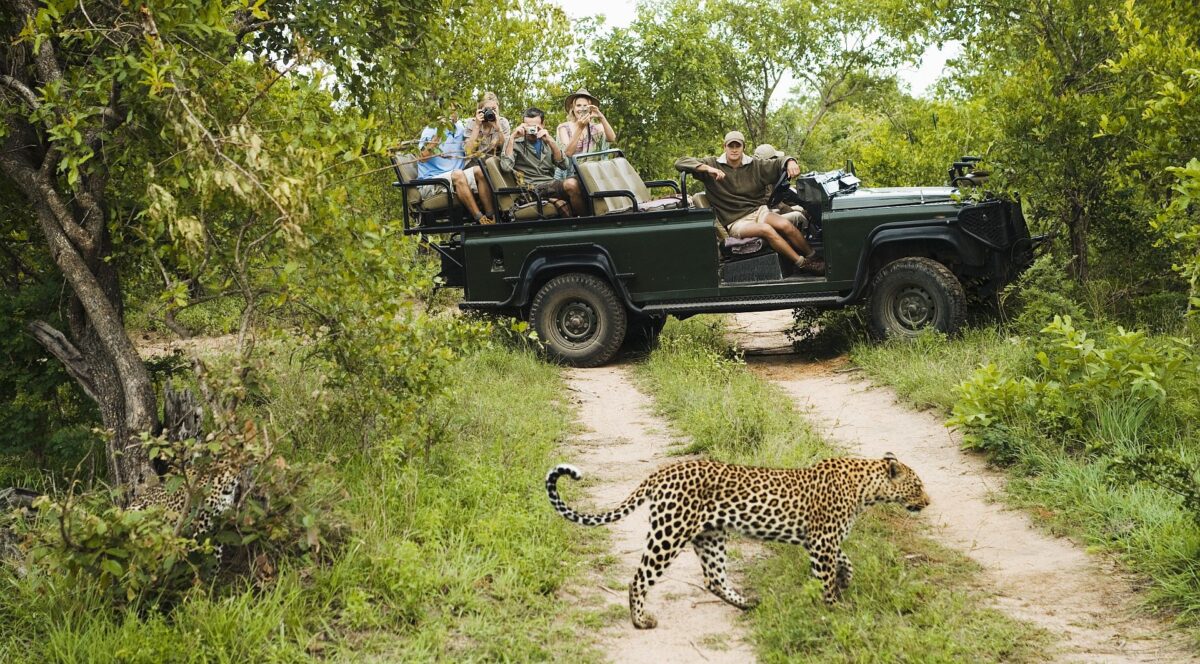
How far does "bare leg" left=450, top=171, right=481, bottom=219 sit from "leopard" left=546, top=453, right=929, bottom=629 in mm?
7020

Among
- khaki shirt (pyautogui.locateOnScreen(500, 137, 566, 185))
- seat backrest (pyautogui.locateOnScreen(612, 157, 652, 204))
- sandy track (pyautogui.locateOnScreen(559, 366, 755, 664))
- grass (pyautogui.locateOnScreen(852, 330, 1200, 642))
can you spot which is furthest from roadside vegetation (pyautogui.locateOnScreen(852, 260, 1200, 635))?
khaki shirt (pyautogui.locateOnScreen(500, 137, 566, 185))

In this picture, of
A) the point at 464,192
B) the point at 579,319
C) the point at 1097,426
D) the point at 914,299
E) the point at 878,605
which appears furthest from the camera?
the point at 579,319

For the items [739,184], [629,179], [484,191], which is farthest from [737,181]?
[484,191]

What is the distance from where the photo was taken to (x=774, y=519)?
5098 millimetres

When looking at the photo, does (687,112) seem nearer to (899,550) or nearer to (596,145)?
(596,145)

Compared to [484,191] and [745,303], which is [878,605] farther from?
[484,191]

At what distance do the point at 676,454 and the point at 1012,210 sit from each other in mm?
4558

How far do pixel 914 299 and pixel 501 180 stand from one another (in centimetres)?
418

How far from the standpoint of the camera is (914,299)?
35.2ft

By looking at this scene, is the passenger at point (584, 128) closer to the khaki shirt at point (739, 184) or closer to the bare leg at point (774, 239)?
the khaki shirt at point (739, 184)

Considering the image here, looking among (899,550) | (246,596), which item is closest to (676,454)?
(899,550)

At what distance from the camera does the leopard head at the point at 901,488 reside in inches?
213

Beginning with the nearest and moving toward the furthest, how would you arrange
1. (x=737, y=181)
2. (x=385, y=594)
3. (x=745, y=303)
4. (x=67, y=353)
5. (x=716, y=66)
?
(x=385, y=594) < (x=67, y=353) < (x=745, y=303) < (x=737, y=181) < (x=716, y=66)

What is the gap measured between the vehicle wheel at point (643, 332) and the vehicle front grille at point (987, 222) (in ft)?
10.2
